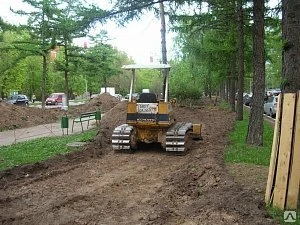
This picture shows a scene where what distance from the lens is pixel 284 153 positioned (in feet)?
21.0

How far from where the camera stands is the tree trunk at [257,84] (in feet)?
42.4

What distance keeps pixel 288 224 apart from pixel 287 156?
1143 millimetres

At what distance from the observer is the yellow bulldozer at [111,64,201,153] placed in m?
13.0

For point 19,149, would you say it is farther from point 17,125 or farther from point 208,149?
point 17,125

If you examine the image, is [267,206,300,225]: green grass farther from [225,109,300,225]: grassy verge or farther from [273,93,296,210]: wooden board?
[225,109,300,225]: grassy verge

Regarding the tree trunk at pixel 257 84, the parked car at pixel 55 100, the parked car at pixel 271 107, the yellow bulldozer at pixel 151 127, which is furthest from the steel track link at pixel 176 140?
the parked car at pixel 55 100

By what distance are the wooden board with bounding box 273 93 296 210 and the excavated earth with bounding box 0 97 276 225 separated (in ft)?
1.01

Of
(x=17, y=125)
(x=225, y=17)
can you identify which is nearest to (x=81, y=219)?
(x=225, y=17)

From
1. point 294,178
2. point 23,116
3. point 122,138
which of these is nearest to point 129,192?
point 294,178

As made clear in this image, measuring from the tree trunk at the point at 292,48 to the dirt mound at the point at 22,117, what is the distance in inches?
734

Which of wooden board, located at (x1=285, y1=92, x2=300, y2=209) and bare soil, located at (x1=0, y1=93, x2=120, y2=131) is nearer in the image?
wooden board, located at (x1=285, y1=92, x2=300, y2=209)

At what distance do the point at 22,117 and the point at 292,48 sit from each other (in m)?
21.8

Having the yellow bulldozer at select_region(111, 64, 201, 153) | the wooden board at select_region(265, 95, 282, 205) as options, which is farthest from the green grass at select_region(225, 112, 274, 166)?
the wooden board at select_region(265, 95, 282, 205)

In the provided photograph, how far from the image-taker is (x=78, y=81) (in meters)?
71.7
